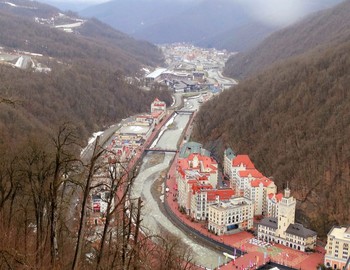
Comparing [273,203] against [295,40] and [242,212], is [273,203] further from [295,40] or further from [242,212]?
[295,40]

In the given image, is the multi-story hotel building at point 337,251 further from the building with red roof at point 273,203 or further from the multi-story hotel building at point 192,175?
the multi-story hotel building at point 192,175

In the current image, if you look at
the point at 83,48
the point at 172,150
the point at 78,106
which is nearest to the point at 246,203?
the point at 172,150

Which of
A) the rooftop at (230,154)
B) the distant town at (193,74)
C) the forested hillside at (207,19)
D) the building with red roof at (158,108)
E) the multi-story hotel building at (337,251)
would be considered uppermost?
the forested hillside at (207,19)

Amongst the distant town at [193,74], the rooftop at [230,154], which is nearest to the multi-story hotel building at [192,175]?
the rooftop at [230,154]

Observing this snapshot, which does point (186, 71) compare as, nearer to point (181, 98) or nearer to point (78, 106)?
point (181, 98)

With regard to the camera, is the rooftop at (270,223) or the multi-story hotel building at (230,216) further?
the multi-story hotel building at (230,216)

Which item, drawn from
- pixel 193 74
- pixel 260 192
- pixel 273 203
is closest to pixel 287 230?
pixel 273 203

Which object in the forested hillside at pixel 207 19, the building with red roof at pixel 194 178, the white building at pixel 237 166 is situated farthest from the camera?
the forested hillside at pixel 207 19
